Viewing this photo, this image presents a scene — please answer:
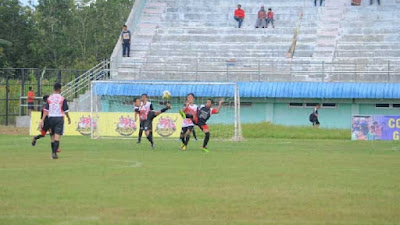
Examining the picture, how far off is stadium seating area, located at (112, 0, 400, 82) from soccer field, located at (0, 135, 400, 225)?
26.9 metres

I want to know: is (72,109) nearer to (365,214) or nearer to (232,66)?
(232,66)

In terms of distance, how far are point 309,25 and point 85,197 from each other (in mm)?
43496

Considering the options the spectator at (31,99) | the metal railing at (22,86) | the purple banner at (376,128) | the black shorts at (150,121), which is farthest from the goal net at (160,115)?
the purple banner at (376,128)

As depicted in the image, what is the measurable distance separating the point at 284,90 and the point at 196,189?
115 feet

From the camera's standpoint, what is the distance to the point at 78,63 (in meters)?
67.4

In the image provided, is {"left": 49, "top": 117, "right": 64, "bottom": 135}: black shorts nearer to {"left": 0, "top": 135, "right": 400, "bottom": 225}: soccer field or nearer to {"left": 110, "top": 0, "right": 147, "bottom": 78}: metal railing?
{"left": 0, "top": 135, "right": 400, "bottom": 225}: soccer field

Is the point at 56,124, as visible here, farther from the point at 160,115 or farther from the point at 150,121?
the point at 160,115

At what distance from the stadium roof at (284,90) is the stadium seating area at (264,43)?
46.8 inches

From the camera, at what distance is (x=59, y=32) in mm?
70312

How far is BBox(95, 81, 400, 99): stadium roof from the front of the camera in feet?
161

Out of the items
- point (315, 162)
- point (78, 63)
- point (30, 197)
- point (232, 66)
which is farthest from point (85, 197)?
point (78, 63)

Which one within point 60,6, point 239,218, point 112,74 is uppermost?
point 60,6

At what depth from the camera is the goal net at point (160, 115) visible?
39.4m

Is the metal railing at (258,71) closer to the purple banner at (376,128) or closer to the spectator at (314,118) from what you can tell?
the spectator at (314,118)
